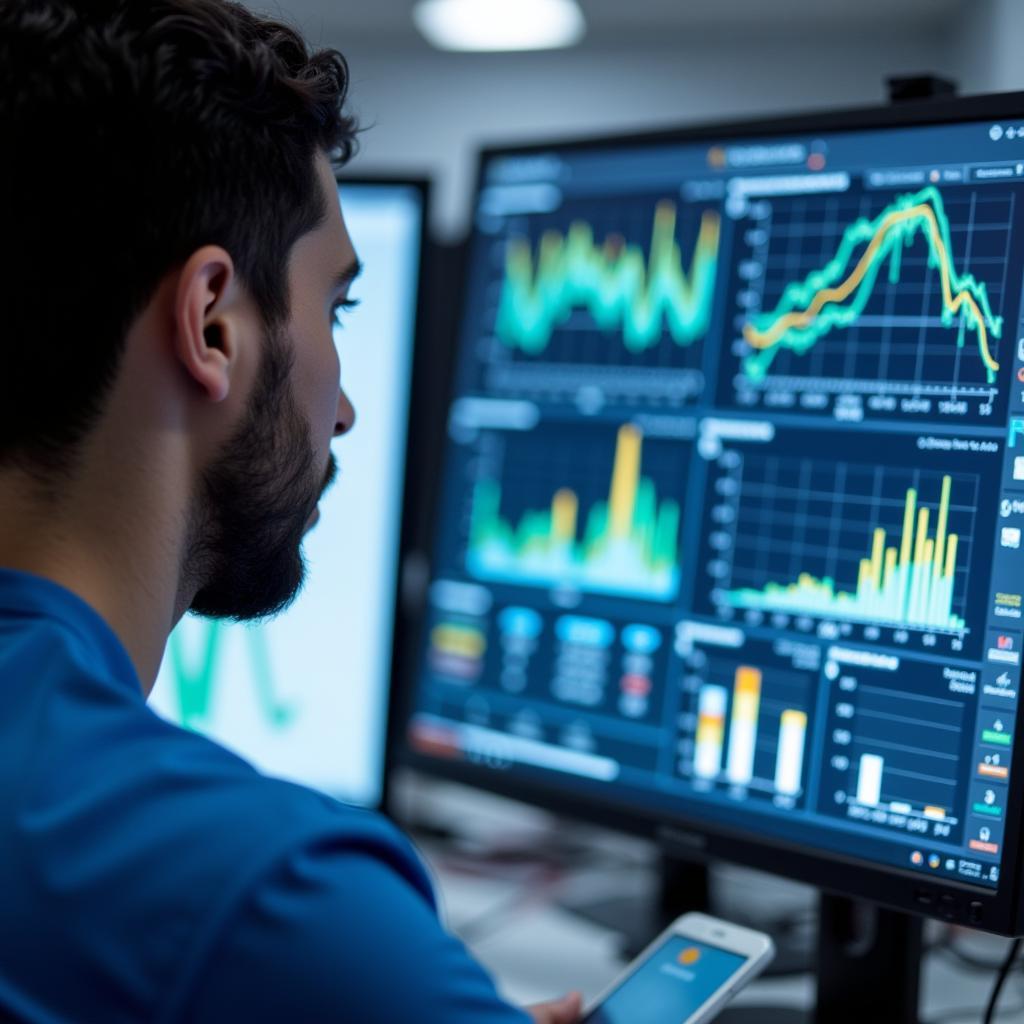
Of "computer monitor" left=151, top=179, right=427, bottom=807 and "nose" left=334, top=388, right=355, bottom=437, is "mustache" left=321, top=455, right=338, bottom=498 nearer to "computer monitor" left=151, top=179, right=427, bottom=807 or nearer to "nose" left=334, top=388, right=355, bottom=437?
"nose" left=334, top=388, right=355, bottom=437

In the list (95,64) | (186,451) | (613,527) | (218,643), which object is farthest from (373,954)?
(218,643)

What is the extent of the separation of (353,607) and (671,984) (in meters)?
0.48

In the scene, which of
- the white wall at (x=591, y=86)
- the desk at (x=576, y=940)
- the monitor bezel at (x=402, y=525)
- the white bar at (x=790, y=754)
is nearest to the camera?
the white bar at (x=790, y=754)

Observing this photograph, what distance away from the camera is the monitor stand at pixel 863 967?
860mm

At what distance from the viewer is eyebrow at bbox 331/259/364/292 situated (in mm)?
748

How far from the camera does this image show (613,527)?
1.02 metres

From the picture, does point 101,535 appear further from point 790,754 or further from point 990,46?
point 990,46

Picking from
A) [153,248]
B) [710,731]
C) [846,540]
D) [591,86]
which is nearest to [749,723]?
[710,731]

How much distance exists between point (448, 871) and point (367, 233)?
0.61 metres

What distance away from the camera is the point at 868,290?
2.84ft

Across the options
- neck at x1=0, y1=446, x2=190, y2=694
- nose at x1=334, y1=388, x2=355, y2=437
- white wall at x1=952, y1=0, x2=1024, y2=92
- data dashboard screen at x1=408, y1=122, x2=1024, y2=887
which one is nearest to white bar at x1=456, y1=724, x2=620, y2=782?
data dashboard screen at x1=408, y1=122, x2=1024, y2=887

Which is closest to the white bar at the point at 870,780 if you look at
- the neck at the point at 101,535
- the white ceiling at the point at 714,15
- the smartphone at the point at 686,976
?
the smartphone at the point at 686,976

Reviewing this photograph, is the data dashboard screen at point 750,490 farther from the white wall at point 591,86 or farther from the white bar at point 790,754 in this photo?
the white wall at point 591,86

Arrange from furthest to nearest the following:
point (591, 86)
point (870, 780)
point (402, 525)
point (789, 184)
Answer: point (591, 86), point (402, 525), point (789, 184), point (870, 780)
